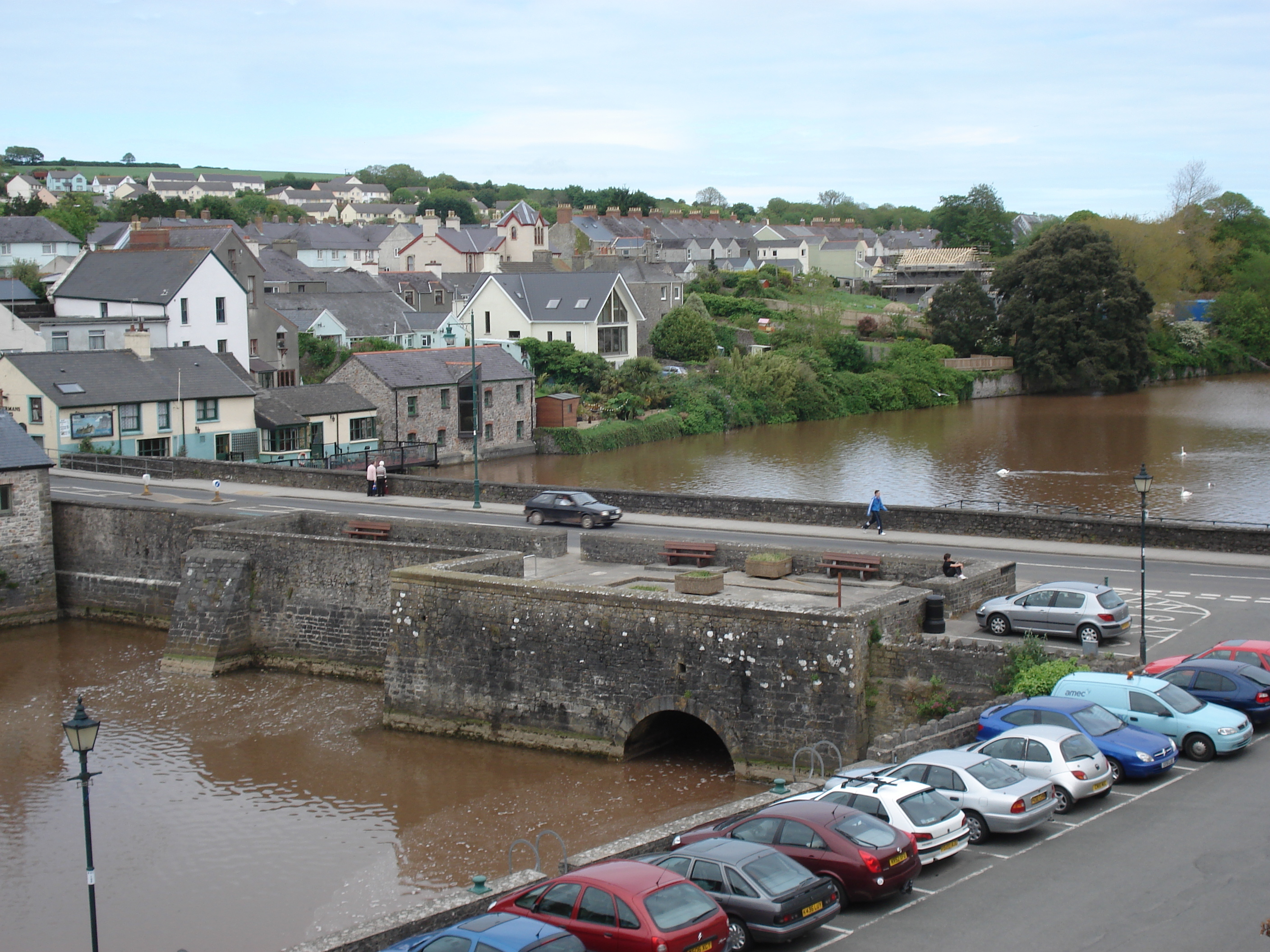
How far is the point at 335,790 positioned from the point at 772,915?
40.3 feet

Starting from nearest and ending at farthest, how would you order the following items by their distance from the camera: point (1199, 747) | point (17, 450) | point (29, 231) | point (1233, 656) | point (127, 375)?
1. point (1199, 747)
2. point (1233, 656)
3. point (17, 450)
4. point (127, 375)
5. point (29, 231)

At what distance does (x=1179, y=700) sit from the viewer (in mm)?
17047

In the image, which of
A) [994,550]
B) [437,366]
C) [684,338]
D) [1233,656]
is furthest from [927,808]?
[684,338]

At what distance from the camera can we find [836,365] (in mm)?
89688

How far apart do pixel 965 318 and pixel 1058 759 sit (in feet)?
279

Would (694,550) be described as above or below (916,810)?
above

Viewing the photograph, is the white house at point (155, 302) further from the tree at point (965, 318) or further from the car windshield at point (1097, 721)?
the tree at point (965, 318)

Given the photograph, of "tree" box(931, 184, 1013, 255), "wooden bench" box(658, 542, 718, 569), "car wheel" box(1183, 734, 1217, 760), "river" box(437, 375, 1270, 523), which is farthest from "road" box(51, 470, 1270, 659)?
"tree" box(931, 184, 1013, 255)

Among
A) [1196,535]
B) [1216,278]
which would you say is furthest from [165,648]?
[1216,278]

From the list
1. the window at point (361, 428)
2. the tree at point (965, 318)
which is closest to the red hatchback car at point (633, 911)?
the window at point (361, 428)

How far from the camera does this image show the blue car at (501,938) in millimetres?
10602

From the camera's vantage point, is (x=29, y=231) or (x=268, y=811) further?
(x=29, y=231)

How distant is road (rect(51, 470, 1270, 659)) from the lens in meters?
22.4

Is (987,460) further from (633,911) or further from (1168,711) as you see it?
(633,911)
